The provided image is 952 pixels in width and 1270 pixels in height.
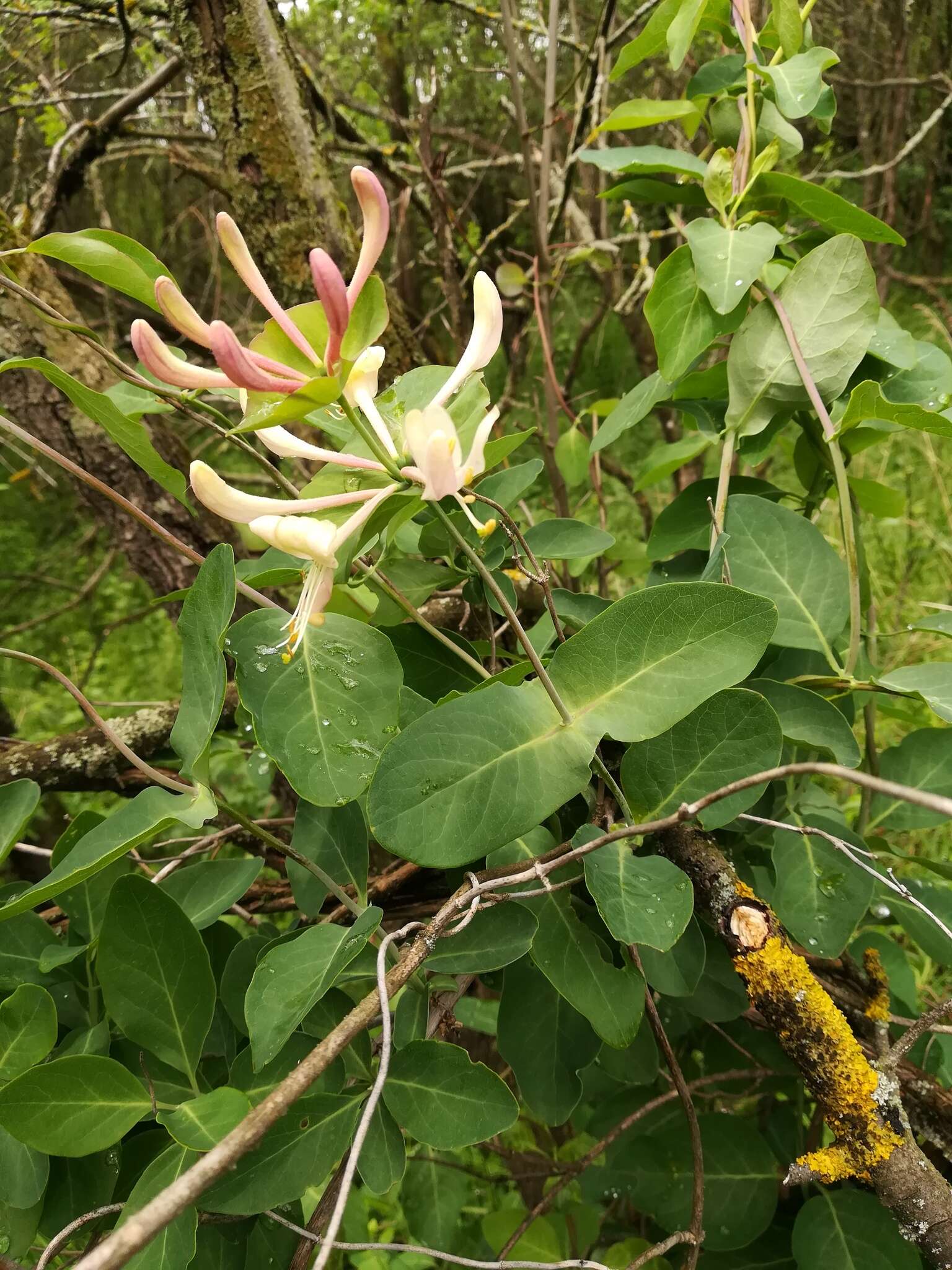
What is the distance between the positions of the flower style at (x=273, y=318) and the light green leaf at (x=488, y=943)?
11.1 inches

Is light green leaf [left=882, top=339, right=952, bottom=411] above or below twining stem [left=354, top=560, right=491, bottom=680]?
above

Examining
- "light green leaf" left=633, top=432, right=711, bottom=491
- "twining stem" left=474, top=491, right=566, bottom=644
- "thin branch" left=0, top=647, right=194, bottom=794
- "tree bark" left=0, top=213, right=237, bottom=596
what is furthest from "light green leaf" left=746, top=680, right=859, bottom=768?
"tree bark" left=0, top=213, right=237, bottom=596

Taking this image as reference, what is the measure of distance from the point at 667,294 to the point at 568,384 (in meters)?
1.10

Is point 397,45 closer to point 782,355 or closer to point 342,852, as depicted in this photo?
point 782,355

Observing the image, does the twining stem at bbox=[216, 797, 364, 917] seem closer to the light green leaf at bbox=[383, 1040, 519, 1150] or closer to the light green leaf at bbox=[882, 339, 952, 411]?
the light green leaf at bbox=[383, 1040, 519, 1150]

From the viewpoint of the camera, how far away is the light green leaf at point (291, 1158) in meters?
0.39

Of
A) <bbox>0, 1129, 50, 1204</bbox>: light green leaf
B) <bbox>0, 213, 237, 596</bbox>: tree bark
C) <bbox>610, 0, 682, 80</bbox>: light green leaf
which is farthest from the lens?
<bbox>0, 213, 237, 596</bbox>: tree bark

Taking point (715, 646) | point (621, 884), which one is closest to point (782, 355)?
point (715, 646)

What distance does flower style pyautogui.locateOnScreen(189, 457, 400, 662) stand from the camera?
349 mm

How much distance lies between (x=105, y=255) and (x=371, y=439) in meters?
0.21

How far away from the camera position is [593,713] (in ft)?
1.37

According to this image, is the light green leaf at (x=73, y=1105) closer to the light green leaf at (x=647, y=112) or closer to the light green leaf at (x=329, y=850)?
the light green leaf at (x=329, y=850)

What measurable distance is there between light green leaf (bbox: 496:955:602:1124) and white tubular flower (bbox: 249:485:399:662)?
0.26 m

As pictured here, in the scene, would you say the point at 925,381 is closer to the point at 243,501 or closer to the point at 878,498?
the point at 878,498
